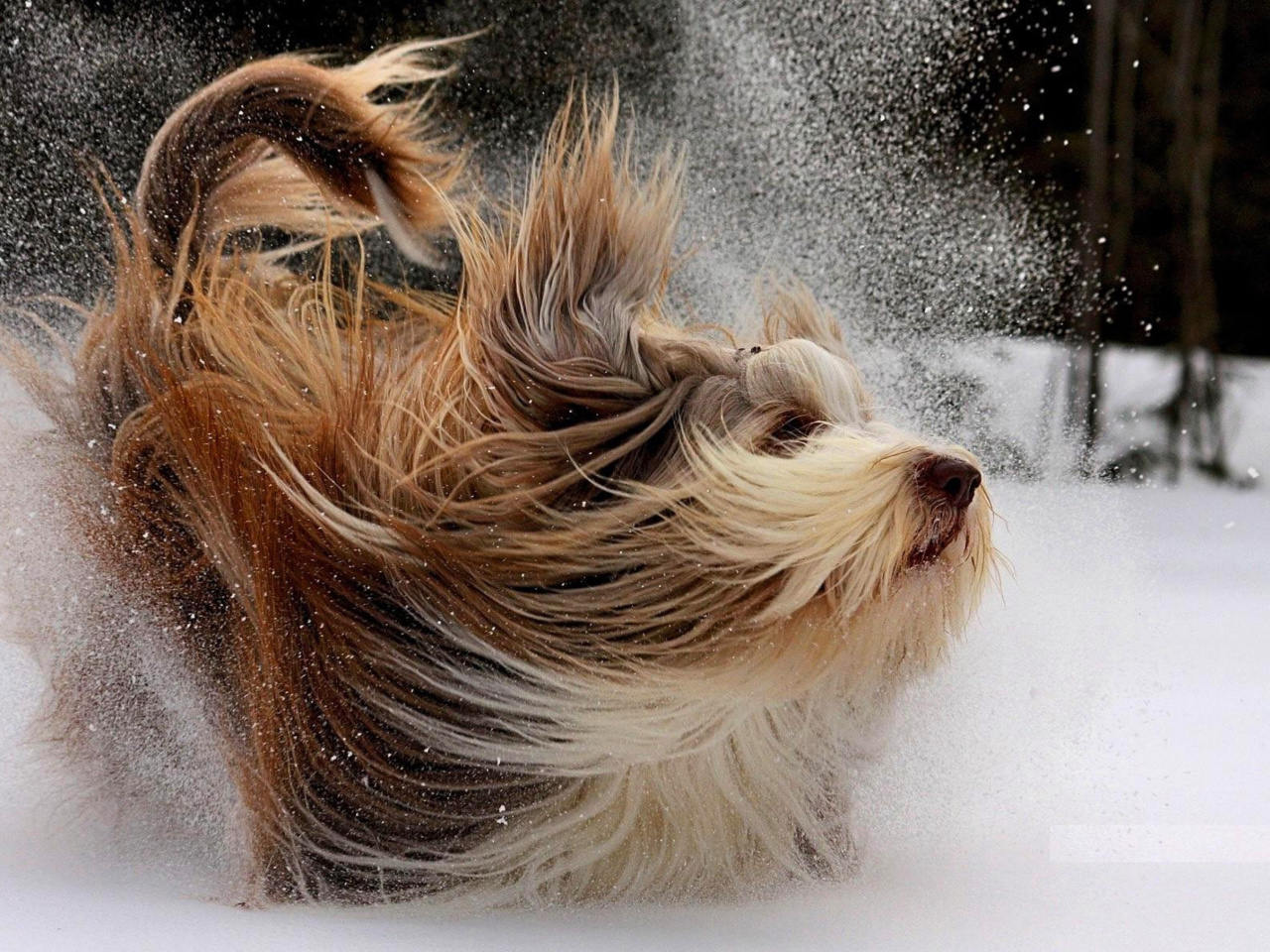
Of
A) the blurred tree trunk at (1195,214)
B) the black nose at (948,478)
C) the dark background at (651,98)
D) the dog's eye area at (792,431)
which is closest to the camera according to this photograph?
the black nose at (948,478)

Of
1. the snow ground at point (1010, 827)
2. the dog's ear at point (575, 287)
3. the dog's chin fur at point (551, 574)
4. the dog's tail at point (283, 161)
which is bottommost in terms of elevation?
the snow ground at point (1010, 827)

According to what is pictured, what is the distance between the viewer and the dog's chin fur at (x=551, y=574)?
5.32ft

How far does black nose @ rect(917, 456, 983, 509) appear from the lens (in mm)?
1532

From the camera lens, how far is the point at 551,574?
1.67 metres

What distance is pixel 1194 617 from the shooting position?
3529 mm

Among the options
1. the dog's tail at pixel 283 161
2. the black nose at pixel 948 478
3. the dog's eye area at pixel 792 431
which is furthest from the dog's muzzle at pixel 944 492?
the dog's tail at pixel 283 161

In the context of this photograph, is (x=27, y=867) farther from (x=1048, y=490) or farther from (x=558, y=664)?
(x=1048, y=490)

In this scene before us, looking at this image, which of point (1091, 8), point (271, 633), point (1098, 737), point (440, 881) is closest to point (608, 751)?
point (440, 881)

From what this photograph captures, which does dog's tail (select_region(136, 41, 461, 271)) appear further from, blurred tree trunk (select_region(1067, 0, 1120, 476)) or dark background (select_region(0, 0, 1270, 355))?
blurred tree trunk (select_region(1067, 0, 1120, 476))

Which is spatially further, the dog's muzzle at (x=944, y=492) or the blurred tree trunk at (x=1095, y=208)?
the blurred tree trunk at (x=1095, y=208)

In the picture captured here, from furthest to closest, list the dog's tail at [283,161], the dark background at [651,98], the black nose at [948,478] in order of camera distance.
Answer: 1. the dark background at [651,98]
2. the dog's tail at [283,161]
3. the black nose at [948,478]

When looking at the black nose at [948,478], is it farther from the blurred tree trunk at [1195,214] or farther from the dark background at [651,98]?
the blurred tree trunk at [1195,214]

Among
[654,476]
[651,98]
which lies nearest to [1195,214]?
[651,98]

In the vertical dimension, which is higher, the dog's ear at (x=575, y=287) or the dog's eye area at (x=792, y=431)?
the dog's ear at (x=575, y=287)
